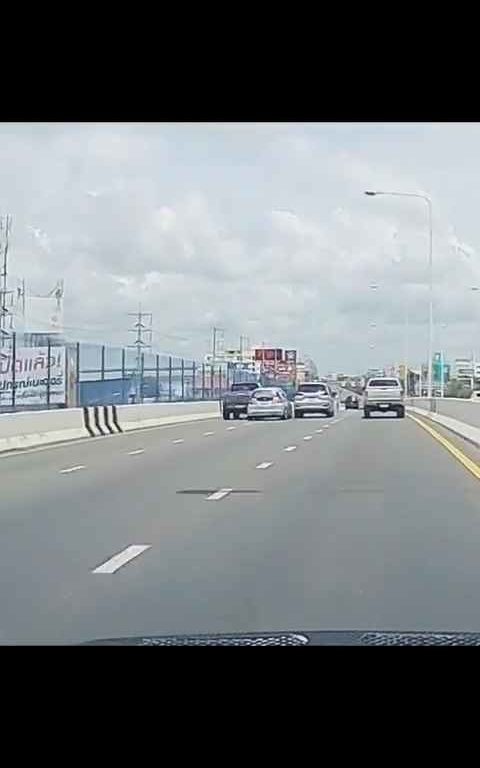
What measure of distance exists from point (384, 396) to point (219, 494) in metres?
42.6

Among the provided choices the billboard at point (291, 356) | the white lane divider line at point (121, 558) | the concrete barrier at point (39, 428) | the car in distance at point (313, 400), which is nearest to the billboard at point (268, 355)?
the billboard at point (291, 356)

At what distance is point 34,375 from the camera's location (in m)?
55.0

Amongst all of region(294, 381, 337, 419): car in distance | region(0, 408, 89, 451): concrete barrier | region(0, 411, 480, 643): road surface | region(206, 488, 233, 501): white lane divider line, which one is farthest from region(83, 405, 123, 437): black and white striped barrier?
region(206, 488, 233, 501): white lane divider line

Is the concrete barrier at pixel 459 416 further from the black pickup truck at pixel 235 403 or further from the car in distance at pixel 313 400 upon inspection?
the black pickup truck at pixel 235 403

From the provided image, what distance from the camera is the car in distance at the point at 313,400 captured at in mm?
65125

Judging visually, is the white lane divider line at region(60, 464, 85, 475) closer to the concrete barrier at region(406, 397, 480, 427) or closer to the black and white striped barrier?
the black and white striped barrier

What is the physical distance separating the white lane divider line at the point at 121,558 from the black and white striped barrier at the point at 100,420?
2804cm

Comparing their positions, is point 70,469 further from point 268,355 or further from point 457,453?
point 268,355

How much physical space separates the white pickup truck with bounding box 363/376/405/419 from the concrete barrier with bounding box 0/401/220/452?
9026 mm

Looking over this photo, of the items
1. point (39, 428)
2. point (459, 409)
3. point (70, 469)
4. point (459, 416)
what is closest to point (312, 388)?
point (459, 409)

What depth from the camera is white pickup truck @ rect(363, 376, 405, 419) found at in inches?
2494
